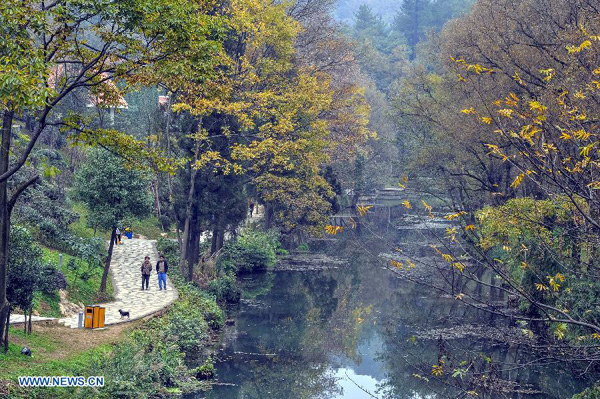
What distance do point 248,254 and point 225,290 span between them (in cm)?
724

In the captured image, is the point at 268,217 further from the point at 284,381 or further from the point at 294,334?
the point at 284,381

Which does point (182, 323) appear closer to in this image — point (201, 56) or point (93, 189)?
point (93, 189)

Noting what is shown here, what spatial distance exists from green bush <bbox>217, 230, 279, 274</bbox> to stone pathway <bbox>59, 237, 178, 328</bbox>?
4006mm

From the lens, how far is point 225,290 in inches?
1286

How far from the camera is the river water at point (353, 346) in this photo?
71.8 ft

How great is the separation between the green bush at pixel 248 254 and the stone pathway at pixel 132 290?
401cm

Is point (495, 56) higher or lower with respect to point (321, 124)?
higher

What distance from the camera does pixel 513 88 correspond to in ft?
99.6

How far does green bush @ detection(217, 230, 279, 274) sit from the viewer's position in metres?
38.1

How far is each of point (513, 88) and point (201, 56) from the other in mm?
19010

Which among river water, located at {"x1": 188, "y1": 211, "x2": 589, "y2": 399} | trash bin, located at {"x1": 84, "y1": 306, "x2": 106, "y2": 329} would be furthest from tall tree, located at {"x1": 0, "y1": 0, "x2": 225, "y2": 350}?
river water, located at {"x1": 188, "y1": 211, "x2": 589, "y2": 399}

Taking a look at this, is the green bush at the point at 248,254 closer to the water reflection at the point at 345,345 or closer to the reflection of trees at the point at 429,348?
the water reflection at the point at 345,345

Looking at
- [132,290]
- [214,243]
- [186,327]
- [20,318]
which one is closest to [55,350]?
[20,318]

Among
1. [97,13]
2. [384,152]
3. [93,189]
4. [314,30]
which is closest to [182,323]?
[93,189]
